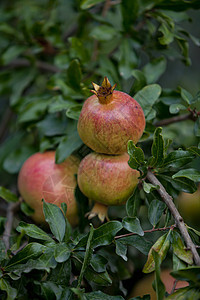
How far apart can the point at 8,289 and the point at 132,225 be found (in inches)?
10.3

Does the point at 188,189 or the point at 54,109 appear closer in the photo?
the point at 188,189

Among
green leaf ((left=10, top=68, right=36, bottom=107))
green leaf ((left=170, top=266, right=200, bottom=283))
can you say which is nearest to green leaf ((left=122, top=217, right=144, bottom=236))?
green leaf ((left=170, top=266, right=200, bottom=283))

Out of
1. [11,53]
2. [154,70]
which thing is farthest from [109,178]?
[11,53]

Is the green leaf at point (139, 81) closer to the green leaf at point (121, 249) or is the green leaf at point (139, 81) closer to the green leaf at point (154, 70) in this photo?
the green leaf at point (154, 70)

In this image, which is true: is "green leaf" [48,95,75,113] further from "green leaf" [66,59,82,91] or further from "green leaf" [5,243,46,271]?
"green leaf" [5,243,46,271]

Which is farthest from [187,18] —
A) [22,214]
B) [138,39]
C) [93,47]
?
[22,214]

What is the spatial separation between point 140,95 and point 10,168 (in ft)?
1.69

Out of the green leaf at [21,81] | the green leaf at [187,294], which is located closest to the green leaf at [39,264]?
the green leaf at [187,294]

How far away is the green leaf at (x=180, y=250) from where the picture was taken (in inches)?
23.9

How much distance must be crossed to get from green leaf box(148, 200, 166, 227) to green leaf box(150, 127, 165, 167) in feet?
0.27

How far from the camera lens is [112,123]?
2.20 ft

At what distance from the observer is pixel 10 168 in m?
1.11

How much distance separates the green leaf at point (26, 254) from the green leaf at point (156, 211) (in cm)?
22

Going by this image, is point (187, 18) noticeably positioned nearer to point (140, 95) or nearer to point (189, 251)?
point (140, 95)
